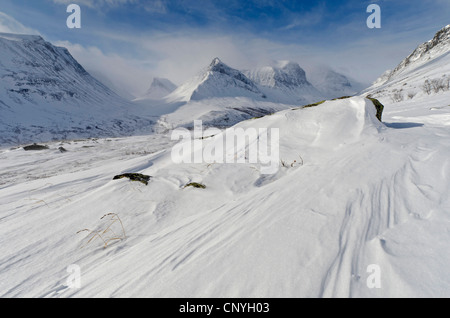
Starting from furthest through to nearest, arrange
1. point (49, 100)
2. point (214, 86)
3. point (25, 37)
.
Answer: point (214, 86)
point (25, 37)
point (49, 100)

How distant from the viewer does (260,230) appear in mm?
2012

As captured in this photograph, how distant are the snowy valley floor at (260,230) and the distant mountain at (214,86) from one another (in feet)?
367

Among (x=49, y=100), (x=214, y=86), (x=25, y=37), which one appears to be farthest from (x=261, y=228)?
(x=214, y=86)

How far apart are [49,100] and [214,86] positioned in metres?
102

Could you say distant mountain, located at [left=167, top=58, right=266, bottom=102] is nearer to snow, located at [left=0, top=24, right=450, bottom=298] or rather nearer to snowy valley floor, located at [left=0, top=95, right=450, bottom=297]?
snow, located at [left=0, top=24, right=450, bottom=298]

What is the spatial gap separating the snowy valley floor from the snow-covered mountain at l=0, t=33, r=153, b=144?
46742 mm

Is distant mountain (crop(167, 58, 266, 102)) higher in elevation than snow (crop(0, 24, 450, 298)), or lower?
higher

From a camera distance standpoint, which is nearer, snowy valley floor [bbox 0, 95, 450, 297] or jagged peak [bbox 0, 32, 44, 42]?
snowy valley floor [bbox 0, 95, 450, 297]

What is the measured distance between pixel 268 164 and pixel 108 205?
282 centimetres

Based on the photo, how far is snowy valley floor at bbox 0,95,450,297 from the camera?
1.46 metres

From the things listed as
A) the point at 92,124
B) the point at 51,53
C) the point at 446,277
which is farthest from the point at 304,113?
the point at 51,53

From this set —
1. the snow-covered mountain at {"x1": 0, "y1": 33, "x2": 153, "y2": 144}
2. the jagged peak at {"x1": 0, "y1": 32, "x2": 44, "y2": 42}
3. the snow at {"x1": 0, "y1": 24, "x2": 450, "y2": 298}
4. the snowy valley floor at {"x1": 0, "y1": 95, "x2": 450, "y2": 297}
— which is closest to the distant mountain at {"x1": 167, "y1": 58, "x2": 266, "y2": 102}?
the snow-covered mountain at {"x1": 0, "y1": 33, "x2": 153, "y2": 144}

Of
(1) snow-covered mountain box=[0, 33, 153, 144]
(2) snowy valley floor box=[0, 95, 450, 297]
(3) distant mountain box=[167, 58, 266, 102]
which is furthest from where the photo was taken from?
(3) distant mountain box=[167, 58, 266, 102]

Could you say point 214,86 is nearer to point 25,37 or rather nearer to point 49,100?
point 25,37
